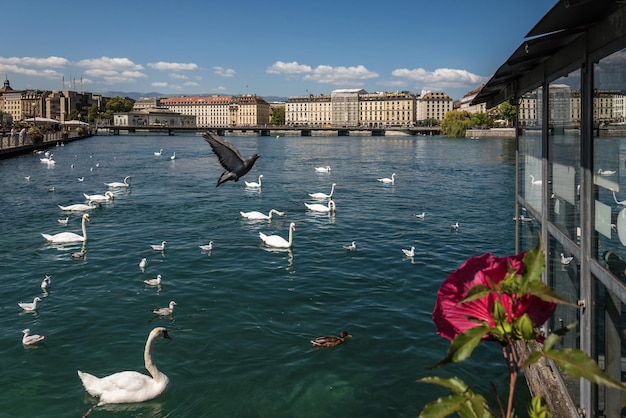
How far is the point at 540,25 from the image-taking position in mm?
2949

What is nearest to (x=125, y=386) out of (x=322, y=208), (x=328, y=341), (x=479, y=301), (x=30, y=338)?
(x=30, y=338)

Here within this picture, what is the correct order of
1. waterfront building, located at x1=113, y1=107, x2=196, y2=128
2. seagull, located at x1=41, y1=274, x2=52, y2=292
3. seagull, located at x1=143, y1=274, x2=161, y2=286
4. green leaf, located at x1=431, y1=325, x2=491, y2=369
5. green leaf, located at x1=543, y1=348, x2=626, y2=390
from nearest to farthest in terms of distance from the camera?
green leaf, located at x1=543, y1=348, x2=626, y2=390, green leaf, located at x1=431, y1=325, x2=491, y2=369, seagull, located at x1=41, y1=274, x2=52, y2=292, seagull, located at x1=143, y1=274, x2=161, y2=286, waterfront building, located at x1=113, y1=107, x2=196, y2=128

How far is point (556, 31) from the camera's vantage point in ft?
11.1

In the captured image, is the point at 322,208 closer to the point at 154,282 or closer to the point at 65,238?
the point at 65,238

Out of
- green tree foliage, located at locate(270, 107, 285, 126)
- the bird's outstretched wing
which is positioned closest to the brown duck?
the bird's outstretched wing

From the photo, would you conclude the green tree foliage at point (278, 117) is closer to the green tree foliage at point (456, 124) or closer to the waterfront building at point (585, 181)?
the green tree foliage at point (456, 124)

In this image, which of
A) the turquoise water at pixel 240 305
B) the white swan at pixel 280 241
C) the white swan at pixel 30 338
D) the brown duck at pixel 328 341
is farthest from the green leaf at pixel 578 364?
the white swan at pixel 280 241

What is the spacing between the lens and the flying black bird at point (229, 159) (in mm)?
7438

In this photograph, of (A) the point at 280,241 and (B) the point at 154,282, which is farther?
(A) the point at 280,241

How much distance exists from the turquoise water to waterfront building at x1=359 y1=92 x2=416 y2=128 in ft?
525

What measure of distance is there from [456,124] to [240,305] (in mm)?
101529

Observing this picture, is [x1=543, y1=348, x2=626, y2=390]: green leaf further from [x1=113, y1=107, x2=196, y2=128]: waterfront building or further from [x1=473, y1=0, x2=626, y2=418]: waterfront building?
[x1=113, y1=107, x2=196, y2=128]: waterfront building

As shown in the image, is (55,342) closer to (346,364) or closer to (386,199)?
(346,364)

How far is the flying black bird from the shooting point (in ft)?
24.4
